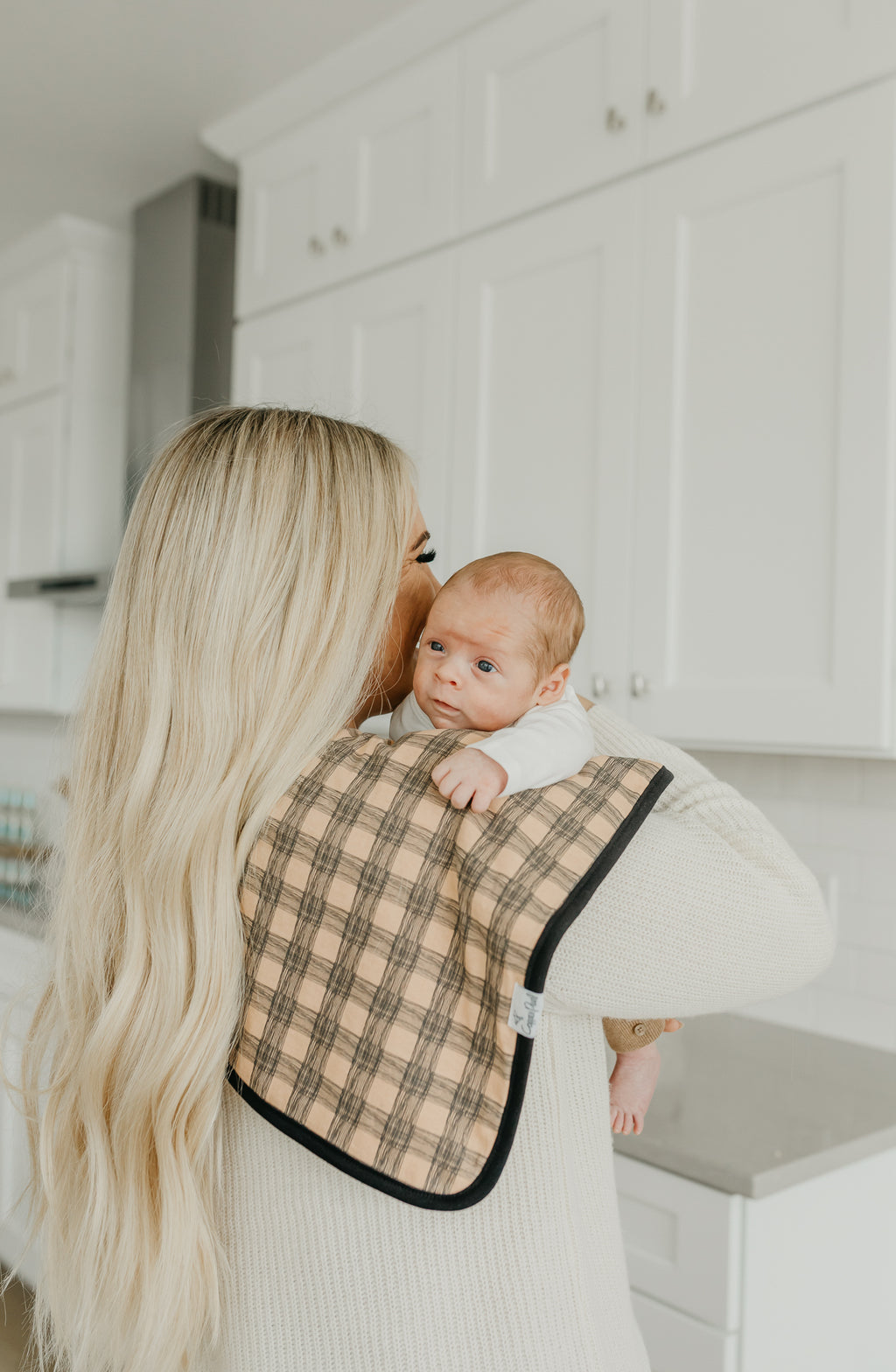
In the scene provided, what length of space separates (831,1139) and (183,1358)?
0.87 metres

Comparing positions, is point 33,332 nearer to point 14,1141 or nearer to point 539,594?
point 14,1141

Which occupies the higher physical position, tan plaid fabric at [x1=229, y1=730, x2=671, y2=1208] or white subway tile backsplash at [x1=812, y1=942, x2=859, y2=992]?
tan plaid fabric at [x1=229, y1=730, x2=671, y2=1208]

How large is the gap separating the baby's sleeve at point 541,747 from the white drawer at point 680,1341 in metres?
0.86

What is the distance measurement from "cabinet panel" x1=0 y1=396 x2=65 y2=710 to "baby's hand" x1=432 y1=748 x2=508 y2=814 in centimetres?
266

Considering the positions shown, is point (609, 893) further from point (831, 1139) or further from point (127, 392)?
point (127, 392)

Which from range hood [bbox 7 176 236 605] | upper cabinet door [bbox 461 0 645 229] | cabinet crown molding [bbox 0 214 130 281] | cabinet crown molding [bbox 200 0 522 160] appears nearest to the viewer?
upper cabinet door [bbox 461 0 645 229]

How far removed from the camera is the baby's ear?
91 centimetres

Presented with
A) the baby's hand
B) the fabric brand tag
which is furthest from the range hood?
the fabric brand tag

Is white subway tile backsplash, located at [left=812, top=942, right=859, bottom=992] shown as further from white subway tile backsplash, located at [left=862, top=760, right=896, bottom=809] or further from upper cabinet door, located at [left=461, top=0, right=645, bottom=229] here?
upper cabinet door, located at [left=461, top=0, right=645, bottom=229]

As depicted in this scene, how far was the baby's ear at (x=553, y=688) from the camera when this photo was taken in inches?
35.7

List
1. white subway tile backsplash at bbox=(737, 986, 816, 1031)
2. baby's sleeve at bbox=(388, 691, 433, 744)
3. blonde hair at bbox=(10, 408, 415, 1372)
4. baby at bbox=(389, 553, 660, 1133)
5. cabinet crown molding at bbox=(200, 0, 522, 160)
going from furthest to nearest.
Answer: cabinet crown molding at bbox=(200, 0, 522, 160) → white subway tile backsplash at bbox=(737, 986, 816, 1031) → baby's sleeve at bbox=(388, 691, 433, 744) → baby at bbox=(389, 553, 660, 1133) → blonde hair at bbox=(10, 408, 415, 1372)

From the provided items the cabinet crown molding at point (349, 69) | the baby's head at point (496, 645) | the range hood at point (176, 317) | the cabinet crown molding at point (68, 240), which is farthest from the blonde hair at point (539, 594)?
the cabinet crown molding at point (68, 240)

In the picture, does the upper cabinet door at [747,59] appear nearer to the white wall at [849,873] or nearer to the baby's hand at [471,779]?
the white wall at [849,873]

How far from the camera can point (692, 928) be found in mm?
720
